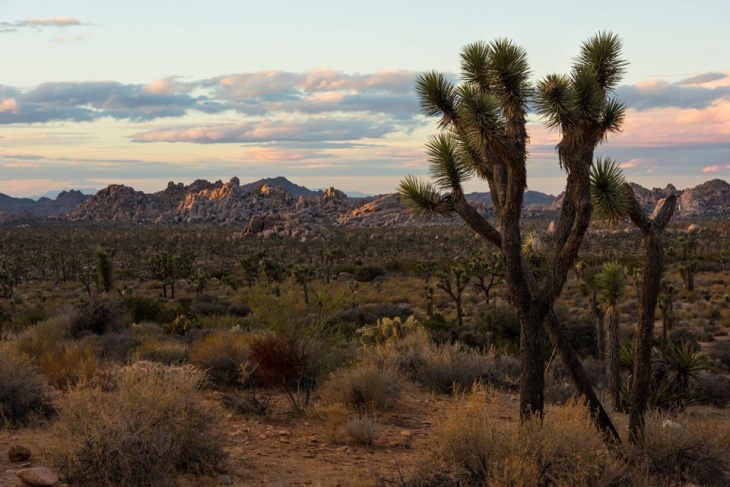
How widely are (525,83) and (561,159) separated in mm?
1195

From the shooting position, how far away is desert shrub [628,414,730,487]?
323 inches

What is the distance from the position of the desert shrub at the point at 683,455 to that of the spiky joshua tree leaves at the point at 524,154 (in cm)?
46

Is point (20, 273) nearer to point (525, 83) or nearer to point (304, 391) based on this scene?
point (304, 391)

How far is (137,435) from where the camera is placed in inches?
278

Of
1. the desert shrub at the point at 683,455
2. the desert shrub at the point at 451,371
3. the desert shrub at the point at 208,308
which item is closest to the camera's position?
the desert shrub at the point at 683,455

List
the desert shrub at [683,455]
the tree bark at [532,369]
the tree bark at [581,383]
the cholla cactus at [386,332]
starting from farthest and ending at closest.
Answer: the cholla cactus at [386,332]
the tree bark at [532,369]
the tree bark at [581,383]
the desert shrub at [683,455]

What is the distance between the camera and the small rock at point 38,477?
21.9 ft

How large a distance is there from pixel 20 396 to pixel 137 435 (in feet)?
10.6

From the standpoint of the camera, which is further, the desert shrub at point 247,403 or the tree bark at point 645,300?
the desert shrub at point 247,403

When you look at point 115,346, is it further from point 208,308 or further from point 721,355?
point 208,308

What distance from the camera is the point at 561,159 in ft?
28.8

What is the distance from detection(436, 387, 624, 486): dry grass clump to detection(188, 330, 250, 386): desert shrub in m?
5.97

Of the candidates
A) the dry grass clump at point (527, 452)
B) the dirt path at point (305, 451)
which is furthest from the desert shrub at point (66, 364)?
the dry grass clump at point (527, 452)

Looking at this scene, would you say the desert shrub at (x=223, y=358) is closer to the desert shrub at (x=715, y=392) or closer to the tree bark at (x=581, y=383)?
the tree bark at (x=581, y=383)
